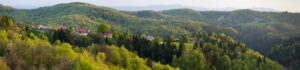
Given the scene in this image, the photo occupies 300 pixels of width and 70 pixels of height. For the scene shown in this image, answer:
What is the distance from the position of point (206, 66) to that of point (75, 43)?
42.3m

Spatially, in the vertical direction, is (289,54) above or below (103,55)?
below

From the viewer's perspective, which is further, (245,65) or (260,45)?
(260,45)

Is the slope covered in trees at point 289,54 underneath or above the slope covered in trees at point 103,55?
underneath

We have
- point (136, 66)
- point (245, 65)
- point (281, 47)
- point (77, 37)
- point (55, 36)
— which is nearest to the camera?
point (136, 66)

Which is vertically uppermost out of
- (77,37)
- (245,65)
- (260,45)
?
(77,37)

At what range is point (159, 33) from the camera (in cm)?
17200

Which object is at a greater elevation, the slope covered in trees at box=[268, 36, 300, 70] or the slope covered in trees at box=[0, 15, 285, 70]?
the slope covered in trees at box=[0, 15, 285, 70]

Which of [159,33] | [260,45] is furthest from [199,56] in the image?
[260,45]

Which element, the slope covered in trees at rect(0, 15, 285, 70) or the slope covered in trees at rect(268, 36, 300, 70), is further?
the slope covered in trees at rect(268, 36, 300, 70)

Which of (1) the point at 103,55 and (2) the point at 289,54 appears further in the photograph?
(2) the point at 289,54

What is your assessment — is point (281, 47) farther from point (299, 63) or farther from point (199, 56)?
point (199, 56)

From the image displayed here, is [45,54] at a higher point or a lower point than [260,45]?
higher

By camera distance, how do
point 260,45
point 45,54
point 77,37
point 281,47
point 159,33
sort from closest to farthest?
1. point 45,54
2. point 77,37
3. point 281,47
4. point 159,33
5. point 260,45

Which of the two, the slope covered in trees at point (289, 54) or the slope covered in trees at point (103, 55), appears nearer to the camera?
the slope covered in trees at point (103, 55)
